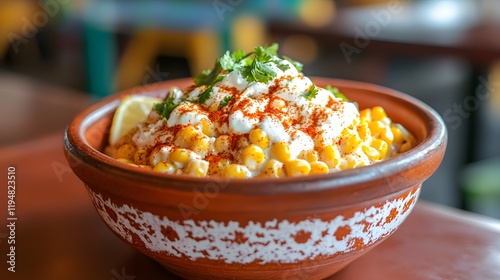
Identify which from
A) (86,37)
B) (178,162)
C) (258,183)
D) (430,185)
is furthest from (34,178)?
(86,37)

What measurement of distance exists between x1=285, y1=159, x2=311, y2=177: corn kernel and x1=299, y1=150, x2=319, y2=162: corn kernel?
0.10ft

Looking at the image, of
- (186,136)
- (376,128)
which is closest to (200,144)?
(186,136)

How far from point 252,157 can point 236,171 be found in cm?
5

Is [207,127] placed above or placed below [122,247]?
above

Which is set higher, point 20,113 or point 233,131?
point 233,131

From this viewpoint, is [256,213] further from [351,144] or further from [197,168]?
[351,144]

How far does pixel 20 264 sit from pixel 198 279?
370 mm

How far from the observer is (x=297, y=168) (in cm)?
99

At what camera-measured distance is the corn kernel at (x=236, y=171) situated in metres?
0.98

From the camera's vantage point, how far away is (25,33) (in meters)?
6.63

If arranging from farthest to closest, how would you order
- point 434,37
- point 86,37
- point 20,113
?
point 86,37 < point 434,37 < point 20,113

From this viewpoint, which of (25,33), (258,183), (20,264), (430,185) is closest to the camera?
(258,183)

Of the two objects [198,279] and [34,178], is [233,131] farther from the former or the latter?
[34,178]

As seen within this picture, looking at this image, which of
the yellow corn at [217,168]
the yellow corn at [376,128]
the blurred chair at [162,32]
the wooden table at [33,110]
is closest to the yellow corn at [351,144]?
the yellow corn at [376,128]
